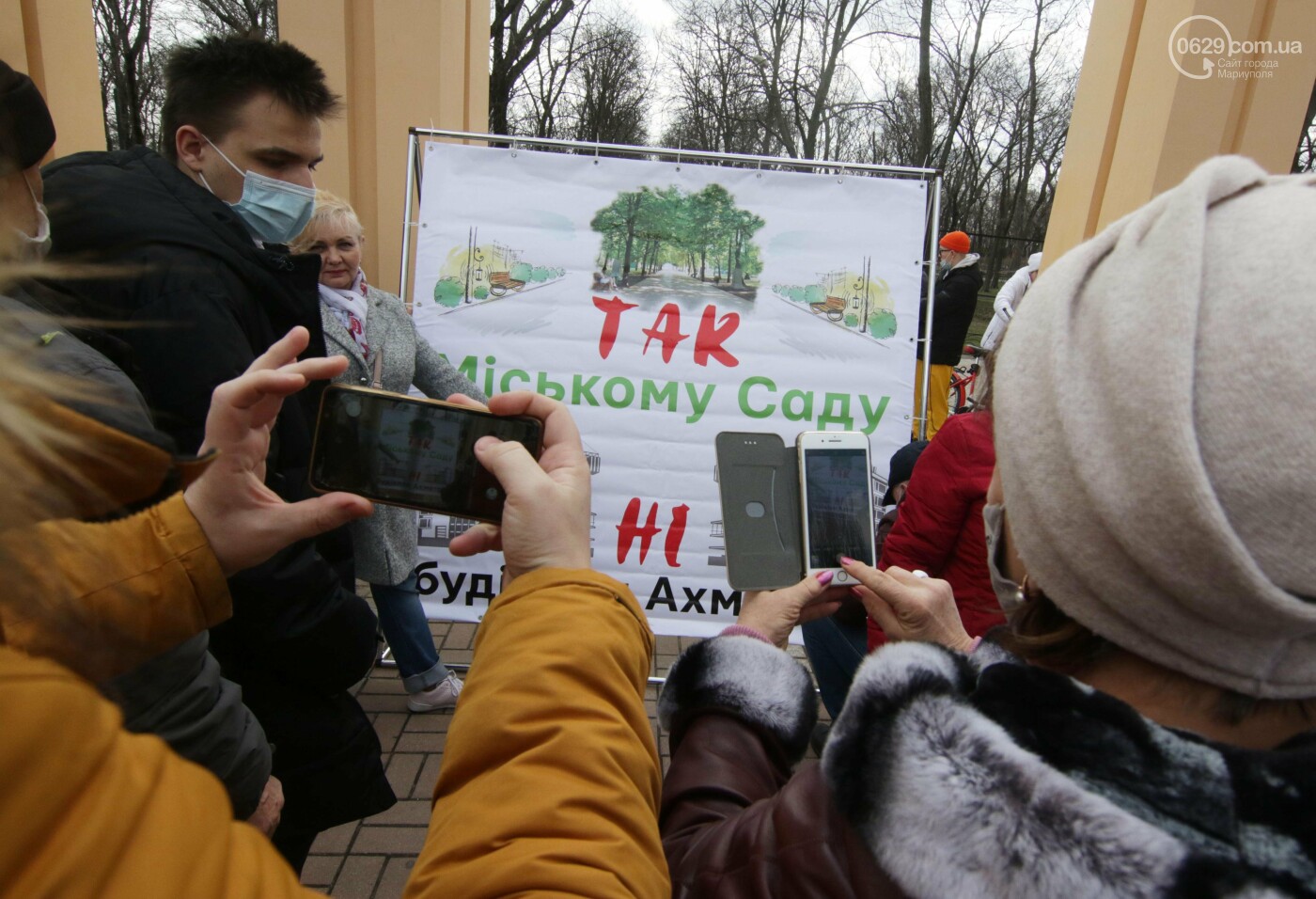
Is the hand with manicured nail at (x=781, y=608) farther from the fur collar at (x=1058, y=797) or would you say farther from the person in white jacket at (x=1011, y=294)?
the person in white jacket at (x=1011, y=294)

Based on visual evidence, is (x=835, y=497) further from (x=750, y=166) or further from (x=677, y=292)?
(x=750, y=166)

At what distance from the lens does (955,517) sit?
218cm

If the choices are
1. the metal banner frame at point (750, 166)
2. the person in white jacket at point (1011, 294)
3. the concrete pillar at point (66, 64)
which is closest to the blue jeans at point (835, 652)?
the metal banner frame at point (750, 166)

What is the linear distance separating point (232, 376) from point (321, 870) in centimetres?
174

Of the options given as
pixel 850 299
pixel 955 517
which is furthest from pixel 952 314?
pixel 955 517

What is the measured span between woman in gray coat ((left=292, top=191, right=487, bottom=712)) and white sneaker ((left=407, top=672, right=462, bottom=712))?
17cm

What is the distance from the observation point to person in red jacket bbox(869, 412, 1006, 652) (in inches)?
84.5

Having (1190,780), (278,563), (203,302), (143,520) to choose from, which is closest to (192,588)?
(143,520)

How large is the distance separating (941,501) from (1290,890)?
1.66m

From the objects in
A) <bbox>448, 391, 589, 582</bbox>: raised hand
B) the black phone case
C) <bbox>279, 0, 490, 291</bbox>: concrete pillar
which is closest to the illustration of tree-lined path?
the black phone case

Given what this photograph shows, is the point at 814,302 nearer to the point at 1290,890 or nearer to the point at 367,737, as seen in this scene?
the point at 367,737

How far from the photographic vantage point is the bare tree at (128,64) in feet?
48.8

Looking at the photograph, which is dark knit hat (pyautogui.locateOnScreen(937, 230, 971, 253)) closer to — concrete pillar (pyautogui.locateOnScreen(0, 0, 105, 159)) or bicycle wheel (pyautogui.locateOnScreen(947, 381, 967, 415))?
bicycle wheel (pyautogui.locateOnScreen(947, 381, 967, 415))

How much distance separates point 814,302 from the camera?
10.8ft
